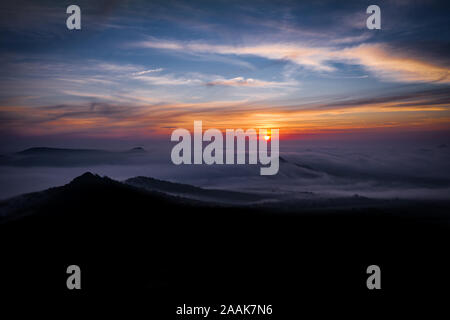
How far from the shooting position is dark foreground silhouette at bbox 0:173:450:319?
50.3 feet

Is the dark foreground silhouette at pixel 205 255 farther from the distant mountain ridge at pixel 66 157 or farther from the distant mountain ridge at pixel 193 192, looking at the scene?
the distant mountain ridge at pixel 66 157

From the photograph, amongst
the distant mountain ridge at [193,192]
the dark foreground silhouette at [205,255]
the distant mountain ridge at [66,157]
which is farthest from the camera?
the distant mountain ridge at [66,157]

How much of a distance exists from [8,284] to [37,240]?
17.3 feet

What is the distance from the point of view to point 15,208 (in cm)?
2847

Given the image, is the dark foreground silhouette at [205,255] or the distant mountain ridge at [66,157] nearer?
the dark foreground silhouette at [205,255]

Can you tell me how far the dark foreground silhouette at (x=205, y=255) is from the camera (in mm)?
15328

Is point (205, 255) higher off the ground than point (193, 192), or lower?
higher

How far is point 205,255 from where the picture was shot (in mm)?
20047

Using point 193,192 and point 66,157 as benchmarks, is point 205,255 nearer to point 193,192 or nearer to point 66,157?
point 193,192

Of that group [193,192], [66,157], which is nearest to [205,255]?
[193,192]

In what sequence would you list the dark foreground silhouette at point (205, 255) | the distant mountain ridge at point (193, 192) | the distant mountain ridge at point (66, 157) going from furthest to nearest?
the distant mountain ridge at point (66, 157) → the distant mountain ridge at point (193, 192) → the dark foreground silhouette at point (205, 255)

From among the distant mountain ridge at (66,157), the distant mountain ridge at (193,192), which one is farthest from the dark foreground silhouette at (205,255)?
the distant mountain ridge at (66,157)
